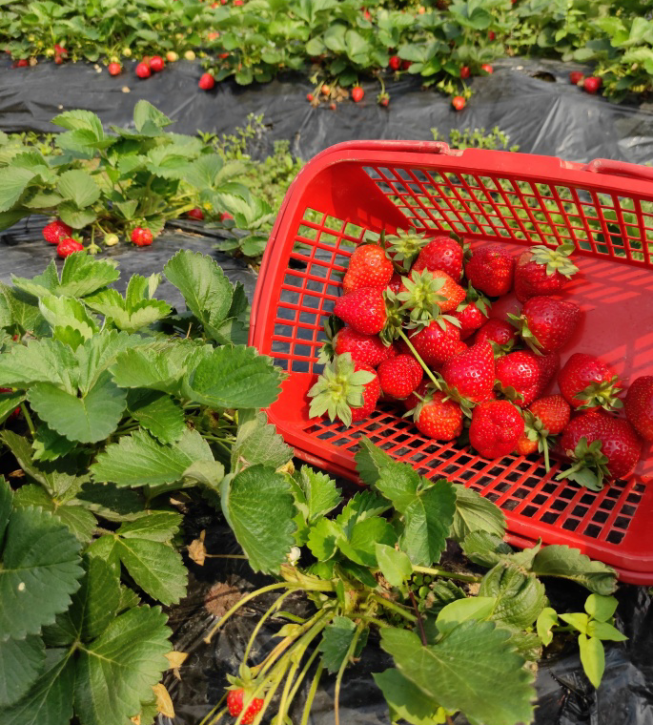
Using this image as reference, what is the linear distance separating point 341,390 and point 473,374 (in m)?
0.26

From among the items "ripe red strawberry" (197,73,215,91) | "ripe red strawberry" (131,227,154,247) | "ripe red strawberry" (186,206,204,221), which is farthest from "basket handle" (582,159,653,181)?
"ripe red strawberry" (197,73,215,91)

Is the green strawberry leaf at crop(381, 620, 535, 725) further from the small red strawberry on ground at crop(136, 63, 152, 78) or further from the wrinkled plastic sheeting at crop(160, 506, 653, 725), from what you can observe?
the small red strawberry on ground at crop(136, 63, 152, 78)

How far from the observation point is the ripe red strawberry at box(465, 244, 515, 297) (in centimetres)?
129

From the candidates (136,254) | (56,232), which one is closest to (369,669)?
(136,254)

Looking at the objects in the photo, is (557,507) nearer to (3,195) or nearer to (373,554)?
(373,554)

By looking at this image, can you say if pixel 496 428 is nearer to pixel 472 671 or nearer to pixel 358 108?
pixel 472 671

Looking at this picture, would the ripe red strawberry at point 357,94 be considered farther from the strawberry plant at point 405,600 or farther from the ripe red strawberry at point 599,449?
the strawberry plant at point 405,600

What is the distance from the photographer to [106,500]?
0.95 metres

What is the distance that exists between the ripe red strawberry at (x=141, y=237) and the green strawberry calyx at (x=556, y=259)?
1.30 m

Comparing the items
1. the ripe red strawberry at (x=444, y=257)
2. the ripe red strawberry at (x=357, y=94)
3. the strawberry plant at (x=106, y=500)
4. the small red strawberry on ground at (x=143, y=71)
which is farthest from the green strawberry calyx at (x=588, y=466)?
the small red strawberry on ground at (x=143, y=71)

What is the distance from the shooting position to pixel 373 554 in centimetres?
91

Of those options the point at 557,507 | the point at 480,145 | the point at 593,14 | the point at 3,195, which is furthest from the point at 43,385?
the point at 593,14

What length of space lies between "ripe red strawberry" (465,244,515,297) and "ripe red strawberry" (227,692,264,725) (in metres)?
0.90

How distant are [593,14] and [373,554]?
3.15 m
